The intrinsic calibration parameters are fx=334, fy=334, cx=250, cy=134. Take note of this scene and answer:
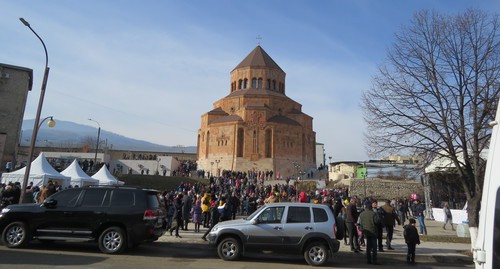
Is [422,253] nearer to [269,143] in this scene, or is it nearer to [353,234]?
[353,234]

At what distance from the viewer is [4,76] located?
3347 centimetres

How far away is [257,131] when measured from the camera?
159 feet

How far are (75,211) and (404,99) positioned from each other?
36.2 ft

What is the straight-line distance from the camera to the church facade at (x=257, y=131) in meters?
47.8

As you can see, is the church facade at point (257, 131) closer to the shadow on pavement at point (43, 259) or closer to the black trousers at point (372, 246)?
the black trousers at point (372, 246)

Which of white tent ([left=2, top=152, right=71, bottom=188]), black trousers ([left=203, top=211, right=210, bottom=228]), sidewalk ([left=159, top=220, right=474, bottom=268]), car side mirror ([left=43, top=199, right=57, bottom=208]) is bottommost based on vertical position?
sidewalk ([left=159, top=220, right=474, bottom=268])

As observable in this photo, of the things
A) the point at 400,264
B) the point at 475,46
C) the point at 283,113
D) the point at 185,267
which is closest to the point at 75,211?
the point at 185,267

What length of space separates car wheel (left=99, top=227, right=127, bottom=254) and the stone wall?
3025 centimetres

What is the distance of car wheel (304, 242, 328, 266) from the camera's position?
8.24m

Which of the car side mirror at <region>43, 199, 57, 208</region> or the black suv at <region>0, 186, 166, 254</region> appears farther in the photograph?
the car side mirror at <region>43, 199, 57, 208</region>

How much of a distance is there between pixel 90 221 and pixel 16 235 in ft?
6.60

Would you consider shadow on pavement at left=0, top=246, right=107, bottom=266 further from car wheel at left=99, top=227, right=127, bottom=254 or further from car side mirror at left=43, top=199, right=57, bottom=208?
car side mirror at left=43, top=199, right=57, bottom=208

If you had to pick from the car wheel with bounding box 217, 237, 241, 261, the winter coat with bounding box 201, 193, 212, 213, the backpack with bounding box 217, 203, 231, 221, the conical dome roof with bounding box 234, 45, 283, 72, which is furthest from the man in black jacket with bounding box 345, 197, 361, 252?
the conical dome roof with bounding box 234, 45, 283, 72

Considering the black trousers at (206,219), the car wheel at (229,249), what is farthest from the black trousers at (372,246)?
the black trousers at (206,219)
